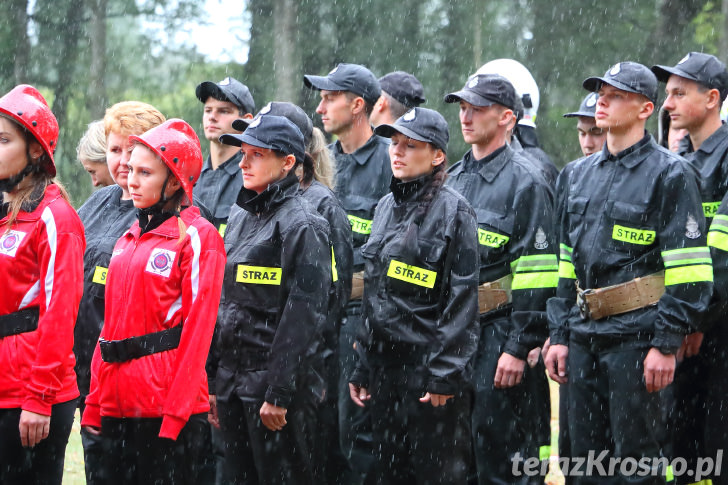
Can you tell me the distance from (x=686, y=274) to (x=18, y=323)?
3255 mm

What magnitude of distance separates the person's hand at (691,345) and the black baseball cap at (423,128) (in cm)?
177

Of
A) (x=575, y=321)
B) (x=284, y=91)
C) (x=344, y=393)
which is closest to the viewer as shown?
(x=575, y=321)

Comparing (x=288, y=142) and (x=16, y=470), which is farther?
(x=288, y=142)

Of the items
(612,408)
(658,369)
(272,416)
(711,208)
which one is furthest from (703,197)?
(272,416)

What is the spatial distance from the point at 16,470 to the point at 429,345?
6.74ft

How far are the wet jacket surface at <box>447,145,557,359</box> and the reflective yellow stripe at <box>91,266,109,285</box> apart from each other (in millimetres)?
2124

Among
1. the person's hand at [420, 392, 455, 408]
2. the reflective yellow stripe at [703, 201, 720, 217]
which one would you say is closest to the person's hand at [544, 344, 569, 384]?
the person's hand at [420, 392, 455, 408]

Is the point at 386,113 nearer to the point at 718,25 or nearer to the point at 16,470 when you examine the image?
the point at 16,470

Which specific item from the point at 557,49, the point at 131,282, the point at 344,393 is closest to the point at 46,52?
the point at 557,49

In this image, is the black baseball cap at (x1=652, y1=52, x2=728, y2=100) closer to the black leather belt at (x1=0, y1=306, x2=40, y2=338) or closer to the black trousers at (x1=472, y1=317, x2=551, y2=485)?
the black trousers at (x1=472, y1=317, x2=551, y2=485)

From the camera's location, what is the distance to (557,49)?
14125 mm

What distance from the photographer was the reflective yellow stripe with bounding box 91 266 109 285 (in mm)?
5500

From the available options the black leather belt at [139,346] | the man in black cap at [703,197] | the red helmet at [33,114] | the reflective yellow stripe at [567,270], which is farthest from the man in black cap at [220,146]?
the man in black cap at [703,197]

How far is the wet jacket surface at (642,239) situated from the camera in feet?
16.5
